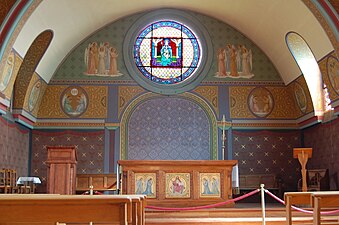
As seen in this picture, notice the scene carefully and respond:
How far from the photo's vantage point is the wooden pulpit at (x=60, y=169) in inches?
446

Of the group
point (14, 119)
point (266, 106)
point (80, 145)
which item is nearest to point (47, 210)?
point (14, 119)

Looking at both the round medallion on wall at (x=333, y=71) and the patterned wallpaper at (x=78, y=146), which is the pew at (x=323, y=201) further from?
the patterned wallpaper at (x=78, y=146)

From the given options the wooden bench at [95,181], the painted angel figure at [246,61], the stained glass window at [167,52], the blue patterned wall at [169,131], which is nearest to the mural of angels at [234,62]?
the painted angel figure at [246,61]

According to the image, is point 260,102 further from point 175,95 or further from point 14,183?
point 14,183

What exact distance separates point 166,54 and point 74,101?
3647 millimetres

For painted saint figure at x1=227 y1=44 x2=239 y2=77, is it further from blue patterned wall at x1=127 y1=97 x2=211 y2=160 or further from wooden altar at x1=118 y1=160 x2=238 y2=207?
wooden altar at x1=118 y1=160 x2=238 y2=207

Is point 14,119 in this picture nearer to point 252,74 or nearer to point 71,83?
point 71,83

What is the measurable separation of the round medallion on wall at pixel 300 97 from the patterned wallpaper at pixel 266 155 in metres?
1.25

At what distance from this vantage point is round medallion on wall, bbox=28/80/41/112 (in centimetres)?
1567

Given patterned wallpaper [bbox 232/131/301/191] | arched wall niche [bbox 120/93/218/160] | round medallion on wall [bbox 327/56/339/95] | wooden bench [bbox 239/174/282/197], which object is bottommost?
wooden bench [bbox 239/174/282/197]

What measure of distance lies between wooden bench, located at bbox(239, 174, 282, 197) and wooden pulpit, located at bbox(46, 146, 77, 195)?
23.0 ft

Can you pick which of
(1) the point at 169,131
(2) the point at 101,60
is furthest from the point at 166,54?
(1) the point at 169,131

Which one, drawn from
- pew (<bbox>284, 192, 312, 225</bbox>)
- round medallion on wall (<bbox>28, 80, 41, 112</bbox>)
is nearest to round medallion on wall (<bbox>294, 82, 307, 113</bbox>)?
round medallion on wall (<bbox>28, 80, 41, 112</bbox>)

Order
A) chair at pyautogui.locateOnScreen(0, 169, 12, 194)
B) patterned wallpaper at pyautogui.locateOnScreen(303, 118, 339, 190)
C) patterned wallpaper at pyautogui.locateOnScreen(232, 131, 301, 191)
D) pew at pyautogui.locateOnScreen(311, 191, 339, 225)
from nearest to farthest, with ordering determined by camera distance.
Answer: pew at pyautogui.locateOnScreen(311, 191, 339, 225)
chair at pyautogui.locateOnScreen(0, 169, 12, 194)
patterned wallpaper at pyautogui.locateOnScreen(303, 118, 339, 190)
patterned wallpaper at pyautogui.locateOnScreen(232, 131, 301, 191)
